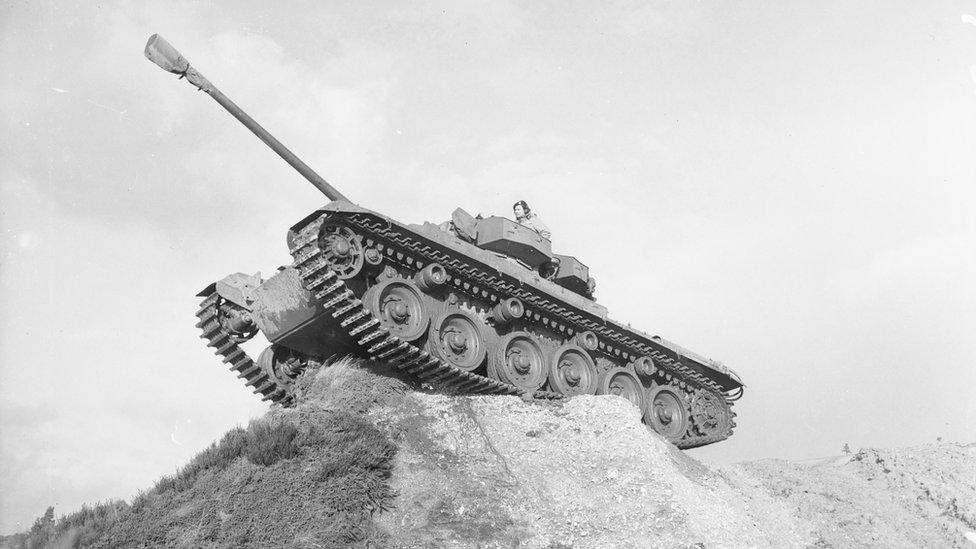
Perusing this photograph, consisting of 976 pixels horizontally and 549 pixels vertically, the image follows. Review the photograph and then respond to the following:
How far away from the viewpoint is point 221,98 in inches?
548

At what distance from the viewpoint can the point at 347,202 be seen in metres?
13.1

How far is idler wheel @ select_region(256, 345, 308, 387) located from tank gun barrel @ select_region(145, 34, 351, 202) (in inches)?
121

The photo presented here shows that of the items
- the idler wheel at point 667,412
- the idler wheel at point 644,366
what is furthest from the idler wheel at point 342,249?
the idler wheel at point 667,412

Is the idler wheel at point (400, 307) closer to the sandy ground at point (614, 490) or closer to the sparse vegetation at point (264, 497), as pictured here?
the sandy ground at point (614, 490)

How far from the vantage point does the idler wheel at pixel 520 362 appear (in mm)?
15203

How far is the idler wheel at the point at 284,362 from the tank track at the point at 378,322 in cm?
169

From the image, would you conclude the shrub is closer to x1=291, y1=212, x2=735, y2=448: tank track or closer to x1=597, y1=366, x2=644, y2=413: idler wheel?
x1=291, y1=212, x2=735, y2=448: tank track

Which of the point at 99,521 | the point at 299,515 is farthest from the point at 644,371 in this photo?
the point at 99,521

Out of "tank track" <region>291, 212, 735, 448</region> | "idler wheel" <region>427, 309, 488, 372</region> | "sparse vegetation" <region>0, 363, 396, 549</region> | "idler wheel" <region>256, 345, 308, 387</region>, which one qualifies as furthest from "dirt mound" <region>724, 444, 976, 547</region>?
"idler wheel" <region>256, 345, 308, 387</region>

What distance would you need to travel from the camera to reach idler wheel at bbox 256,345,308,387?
52.0 ft

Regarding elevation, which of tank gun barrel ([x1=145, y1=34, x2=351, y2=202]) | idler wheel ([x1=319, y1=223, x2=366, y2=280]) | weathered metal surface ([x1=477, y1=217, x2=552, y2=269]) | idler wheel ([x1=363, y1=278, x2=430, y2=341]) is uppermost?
tank gun barrel ([x1=145, y1=34, x2=351, y2=202])

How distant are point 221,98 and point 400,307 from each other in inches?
167

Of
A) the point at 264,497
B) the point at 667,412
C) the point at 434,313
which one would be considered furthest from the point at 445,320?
the point at 667,412

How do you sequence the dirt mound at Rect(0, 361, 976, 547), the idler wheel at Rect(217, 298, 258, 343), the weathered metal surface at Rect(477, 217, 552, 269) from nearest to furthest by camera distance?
the dirt mound at Rect(0, 361, 976, 547)
the idler wheel at Rect(217, 298, 258, 343)
the weathered metal surface at Rect(477, 217, 552, 269)
